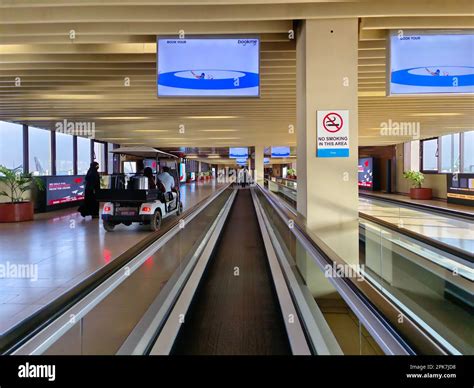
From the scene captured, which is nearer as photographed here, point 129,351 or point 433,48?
point 129,351

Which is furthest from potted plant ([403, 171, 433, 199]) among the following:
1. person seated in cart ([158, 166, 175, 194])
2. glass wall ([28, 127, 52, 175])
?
glass wall ([28, 127, 52, 175])

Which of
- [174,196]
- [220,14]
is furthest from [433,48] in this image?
[174,196]

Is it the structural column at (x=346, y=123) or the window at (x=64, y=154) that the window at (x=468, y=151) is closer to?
the structural column at (x=346, y=123)

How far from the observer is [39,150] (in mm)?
15047

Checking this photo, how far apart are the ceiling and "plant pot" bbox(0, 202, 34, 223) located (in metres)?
3.07

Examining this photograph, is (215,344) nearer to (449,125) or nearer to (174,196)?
(174,196)

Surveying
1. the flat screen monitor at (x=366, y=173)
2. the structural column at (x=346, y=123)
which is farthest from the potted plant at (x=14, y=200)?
the flat screen monitor at (x=366, y=173)

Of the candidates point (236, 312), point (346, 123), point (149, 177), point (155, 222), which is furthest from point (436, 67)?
point (149, 177)

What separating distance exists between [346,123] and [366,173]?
19577 millimetres

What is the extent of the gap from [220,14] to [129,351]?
4568mm

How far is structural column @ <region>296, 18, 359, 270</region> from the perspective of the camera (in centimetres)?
507

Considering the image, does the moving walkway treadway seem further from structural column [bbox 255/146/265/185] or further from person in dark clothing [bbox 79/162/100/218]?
structural column [bbox 255/146/265/185]

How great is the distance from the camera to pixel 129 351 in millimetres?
2900

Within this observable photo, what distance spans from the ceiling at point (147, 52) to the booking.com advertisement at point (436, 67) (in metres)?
0.43
